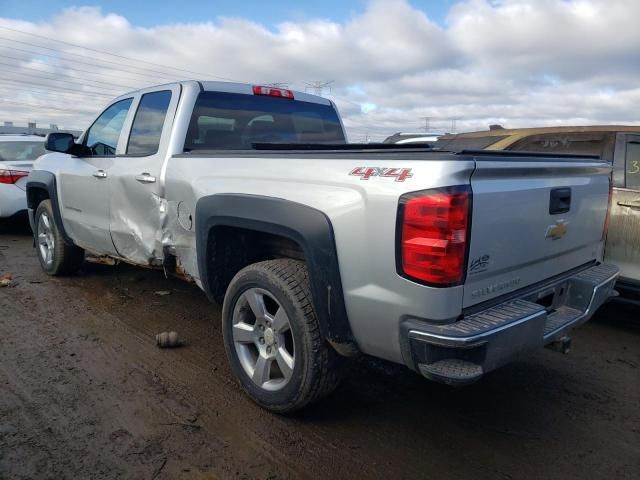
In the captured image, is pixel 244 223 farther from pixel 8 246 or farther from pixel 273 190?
pixel 8 246

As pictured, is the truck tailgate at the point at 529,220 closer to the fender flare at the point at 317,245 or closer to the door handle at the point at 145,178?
the fender flare at the point at 317,245

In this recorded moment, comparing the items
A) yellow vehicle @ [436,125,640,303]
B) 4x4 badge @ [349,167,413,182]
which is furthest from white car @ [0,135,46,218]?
4x4 badge @ [349,167,413,182]

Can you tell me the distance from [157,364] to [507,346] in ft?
8.03

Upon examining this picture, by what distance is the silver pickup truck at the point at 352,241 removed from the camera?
7.38 feet

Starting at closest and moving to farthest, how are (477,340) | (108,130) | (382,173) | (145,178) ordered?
(477,340) → (382,173) → (145,178) → (108,130)

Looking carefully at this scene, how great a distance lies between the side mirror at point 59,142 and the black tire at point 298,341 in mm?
2720

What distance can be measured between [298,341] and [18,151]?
798 centimetres

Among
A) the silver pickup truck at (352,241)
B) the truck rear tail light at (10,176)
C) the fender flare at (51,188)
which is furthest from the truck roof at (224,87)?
the truck rear tail light at (10,176)

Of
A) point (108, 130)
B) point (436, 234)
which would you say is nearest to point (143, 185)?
point (108, 130)

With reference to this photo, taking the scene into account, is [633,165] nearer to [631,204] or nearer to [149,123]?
[631,204]

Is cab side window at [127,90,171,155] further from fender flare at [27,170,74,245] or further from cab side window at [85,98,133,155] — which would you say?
fender flare at [27,170,74,245]

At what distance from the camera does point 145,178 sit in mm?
3877

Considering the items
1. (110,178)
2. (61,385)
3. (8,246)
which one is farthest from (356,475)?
(8,246)

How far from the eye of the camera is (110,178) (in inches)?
172
